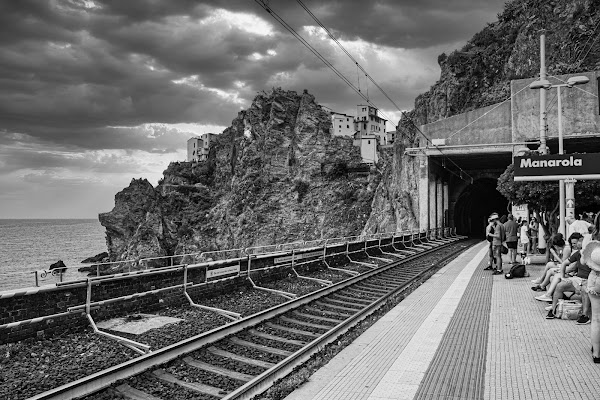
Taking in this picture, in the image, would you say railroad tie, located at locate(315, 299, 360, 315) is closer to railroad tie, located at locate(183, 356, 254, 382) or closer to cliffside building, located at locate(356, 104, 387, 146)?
railroad tie, located at locate(183, 356, 254, 382)

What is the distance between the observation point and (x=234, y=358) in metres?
7.09

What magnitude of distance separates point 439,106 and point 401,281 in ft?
134

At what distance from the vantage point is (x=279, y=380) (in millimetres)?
6145

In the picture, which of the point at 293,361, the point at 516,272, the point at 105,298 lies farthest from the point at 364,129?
the point at 293,361

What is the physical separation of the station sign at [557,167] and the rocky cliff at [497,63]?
25.8 m

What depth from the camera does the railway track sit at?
226 inches

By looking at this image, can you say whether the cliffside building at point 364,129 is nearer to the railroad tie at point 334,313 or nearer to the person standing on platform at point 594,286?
the railroad tie at point 334,313

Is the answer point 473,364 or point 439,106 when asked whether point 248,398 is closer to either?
point 473,364

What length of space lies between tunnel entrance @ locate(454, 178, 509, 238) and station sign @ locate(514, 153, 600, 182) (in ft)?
117

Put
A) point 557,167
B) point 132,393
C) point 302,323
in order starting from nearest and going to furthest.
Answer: point 132,393 → point 302,323 → point 557,167

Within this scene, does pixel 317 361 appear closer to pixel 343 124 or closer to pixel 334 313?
pixel 334 313

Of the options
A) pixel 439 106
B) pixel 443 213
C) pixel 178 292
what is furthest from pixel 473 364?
pixel 439 106

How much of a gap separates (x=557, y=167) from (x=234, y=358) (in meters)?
8.66

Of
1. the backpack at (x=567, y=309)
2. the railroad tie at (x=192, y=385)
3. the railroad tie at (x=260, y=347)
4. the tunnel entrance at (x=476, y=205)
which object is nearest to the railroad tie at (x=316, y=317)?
the railroad tie at (x=260, y=347)
